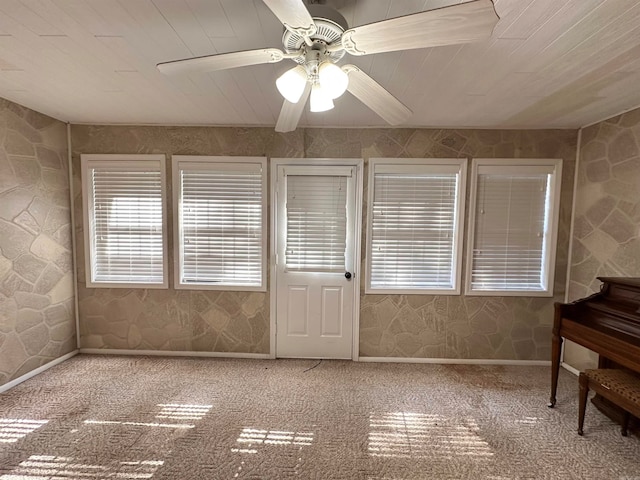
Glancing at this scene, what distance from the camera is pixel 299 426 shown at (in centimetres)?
200

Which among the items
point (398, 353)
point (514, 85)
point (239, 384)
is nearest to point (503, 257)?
point (398, 353)

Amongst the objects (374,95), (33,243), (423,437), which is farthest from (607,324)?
(33,243)

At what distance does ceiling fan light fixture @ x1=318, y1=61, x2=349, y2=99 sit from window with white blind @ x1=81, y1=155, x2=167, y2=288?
238 cm

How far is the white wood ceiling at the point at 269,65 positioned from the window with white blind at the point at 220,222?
1.57ft

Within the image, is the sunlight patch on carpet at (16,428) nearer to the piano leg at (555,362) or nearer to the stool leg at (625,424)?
the piano leg at (555,362)

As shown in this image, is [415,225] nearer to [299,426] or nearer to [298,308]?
[298,308]

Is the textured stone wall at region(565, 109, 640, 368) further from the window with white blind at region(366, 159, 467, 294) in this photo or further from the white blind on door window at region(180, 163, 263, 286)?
the white blind on door window at region(180, 163, 263, 286)

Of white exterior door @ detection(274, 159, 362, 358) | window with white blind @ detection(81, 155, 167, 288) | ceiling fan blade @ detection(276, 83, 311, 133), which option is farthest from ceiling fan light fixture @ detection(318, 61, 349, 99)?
window with white blind @ detection(81, 155, 167, 288)

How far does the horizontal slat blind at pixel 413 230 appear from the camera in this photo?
2.86 metres

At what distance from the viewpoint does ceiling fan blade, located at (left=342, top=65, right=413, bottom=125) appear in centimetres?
123

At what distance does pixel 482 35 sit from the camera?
0.94 m

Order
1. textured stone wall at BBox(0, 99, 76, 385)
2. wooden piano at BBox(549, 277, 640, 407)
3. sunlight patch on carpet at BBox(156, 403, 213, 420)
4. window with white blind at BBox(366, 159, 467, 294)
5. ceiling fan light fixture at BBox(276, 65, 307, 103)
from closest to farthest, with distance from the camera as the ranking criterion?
1. ceiling fan light fixture at BBox(276, 65, 307, 103)
2. wooden piano at BBox(549, 277, 640, 407)
3. sunlight patch on carpet at BBox(156, 403, 213, 420)
4. textured stone wall at BBox(0, 99, 76, 385)
5. window with white blind at BBox(366, 159, 467, 294)

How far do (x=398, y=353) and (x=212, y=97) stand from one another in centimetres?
293

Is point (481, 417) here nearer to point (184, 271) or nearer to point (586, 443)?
point (586, 443)
